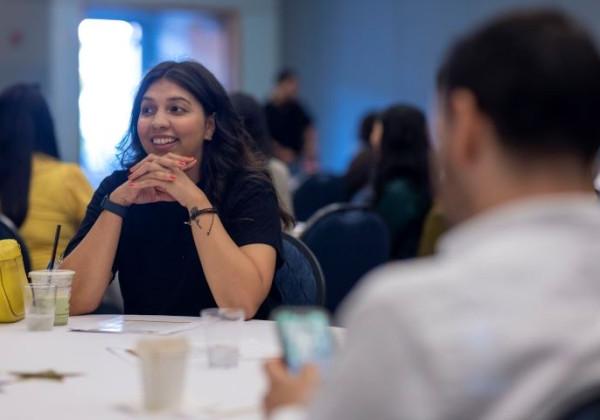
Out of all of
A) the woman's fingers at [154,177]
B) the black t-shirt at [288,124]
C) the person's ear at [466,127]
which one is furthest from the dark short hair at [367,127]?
the person's ear at [466,127]

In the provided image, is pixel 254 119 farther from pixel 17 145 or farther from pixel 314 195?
pixel 314 195

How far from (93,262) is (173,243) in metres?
0.22

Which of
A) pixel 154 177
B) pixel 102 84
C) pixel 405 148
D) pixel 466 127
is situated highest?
pixel 466 127

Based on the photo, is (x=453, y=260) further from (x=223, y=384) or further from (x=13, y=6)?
(x=13, y=6)

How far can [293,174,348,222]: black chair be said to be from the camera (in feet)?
20.7

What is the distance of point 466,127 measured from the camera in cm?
110

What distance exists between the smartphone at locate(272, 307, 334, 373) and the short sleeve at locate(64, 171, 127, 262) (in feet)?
5.03

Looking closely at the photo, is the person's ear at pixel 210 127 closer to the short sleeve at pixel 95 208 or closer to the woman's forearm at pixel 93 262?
→ the short sleeve at pixel 95 208

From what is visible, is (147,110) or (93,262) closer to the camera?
(93,262)

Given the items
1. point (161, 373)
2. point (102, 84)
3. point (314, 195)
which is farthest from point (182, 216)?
point (102, 84)

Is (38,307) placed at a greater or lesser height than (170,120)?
lesser

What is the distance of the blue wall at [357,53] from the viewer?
9.61m

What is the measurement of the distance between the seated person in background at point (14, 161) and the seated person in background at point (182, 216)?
123 cm

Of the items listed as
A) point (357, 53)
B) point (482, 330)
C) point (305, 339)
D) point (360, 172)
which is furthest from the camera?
point (357, 53)
